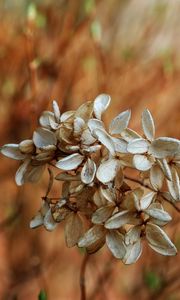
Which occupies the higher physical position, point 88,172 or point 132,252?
point 88,172

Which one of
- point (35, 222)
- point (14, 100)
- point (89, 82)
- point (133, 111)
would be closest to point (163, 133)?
point (133, 111)

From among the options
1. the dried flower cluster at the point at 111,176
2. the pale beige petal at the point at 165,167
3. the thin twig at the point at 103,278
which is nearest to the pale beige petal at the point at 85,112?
the dried flower cluster at the point at 111,176

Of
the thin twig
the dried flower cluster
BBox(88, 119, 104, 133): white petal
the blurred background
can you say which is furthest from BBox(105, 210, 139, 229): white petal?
the blurred background

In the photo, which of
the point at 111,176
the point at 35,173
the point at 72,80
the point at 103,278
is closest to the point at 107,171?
the point at 111,176

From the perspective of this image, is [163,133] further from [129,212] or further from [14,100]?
[129,212]

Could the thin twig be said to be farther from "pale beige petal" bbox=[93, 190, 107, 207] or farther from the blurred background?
"pale beige petal" bbox=[93, 190, 107, 207]

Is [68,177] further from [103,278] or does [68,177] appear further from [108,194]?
[103,278]

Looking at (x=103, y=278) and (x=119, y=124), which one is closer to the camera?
(x=119, y=124)
